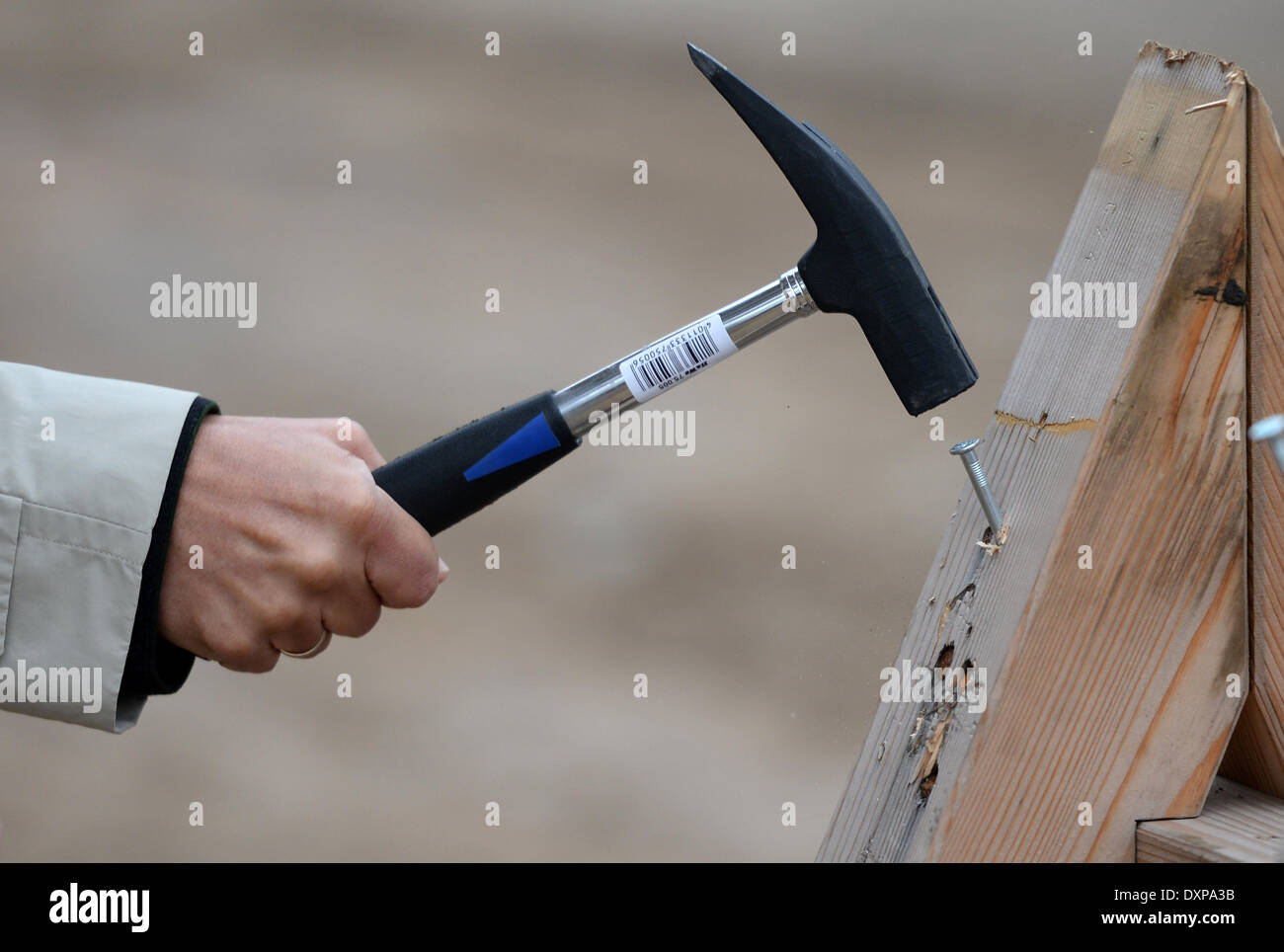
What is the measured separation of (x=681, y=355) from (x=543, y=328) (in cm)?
283

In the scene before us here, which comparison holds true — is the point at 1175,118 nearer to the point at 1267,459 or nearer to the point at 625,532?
the point at 1267,459

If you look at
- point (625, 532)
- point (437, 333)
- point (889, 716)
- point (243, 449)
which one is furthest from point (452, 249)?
point (889, 716)

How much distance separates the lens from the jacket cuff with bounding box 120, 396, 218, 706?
1236 millimetres

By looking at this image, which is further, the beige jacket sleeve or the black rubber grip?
the black rubber grip

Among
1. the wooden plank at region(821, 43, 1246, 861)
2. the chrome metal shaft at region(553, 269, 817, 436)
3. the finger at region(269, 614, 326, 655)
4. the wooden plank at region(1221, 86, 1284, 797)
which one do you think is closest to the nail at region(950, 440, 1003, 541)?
the wooden plank at region(821, 43, 1246, 861)

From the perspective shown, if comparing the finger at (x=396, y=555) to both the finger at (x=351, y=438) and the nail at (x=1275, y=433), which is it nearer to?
the finger at (x=351, y=438)

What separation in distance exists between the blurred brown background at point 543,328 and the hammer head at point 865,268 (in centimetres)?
A: 184

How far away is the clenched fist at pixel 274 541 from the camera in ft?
4.17

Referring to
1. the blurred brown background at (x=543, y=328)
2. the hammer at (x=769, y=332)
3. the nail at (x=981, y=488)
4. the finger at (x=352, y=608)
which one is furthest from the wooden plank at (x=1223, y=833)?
the blurred brown background at (x=543, y=328)

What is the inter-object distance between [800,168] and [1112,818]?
0.71m

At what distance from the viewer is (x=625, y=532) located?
3.52 meters

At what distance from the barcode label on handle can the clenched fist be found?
0.31 metres

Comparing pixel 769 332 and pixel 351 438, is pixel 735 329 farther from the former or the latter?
pixel 351 438

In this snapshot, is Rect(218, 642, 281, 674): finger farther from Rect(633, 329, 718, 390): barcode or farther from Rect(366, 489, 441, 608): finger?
Rect(633, 329, 718, 390): barcode
